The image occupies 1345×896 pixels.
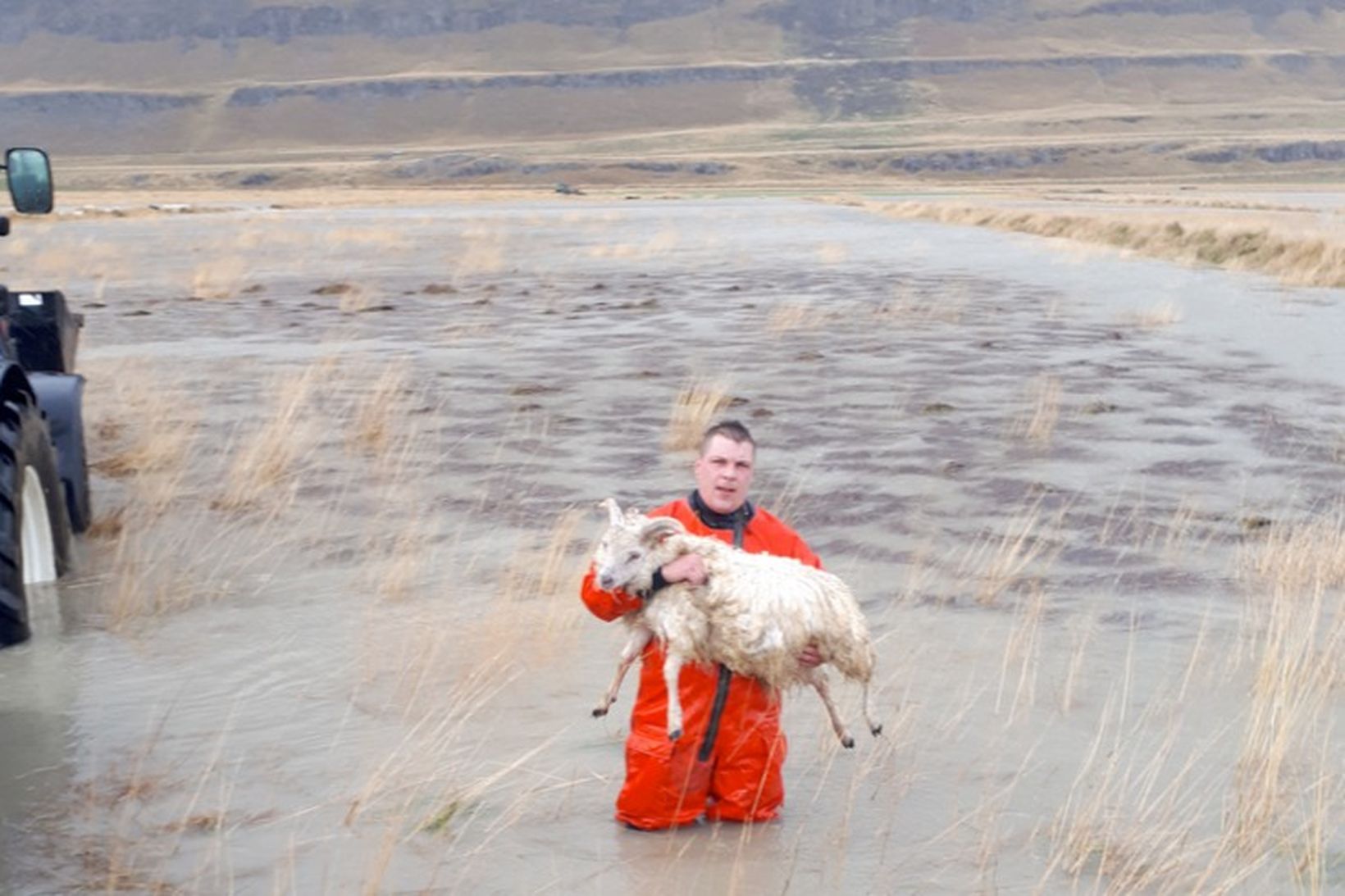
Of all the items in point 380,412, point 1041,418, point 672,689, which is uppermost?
point 672,689

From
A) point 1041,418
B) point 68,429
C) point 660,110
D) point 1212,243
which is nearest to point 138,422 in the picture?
point 68,429

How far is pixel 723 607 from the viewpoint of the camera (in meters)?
5.69

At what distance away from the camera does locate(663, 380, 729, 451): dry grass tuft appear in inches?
521

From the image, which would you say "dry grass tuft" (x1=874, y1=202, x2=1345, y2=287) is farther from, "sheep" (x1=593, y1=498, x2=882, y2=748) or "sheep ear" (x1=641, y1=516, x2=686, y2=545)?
"sheep ear" (x1=641, y1=516, x2=686, y2=545)

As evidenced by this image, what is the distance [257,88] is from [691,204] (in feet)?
419

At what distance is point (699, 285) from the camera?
1115 inches

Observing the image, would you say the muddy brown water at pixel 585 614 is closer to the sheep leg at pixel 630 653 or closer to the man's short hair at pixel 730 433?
the sheep leg at pixel 630 653

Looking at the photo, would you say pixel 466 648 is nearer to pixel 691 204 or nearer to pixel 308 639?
pixel 308 639

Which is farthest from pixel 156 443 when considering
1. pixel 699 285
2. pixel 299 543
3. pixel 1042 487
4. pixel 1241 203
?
pixel 1241 203

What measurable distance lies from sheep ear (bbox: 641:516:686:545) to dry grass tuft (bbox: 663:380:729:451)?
657cm

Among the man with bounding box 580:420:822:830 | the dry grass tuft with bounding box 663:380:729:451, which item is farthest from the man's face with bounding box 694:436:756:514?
the dry grass tuft with bounding box 663:380:729:451

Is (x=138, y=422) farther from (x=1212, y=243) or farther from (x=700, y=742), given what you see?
(x=1212, y=243)

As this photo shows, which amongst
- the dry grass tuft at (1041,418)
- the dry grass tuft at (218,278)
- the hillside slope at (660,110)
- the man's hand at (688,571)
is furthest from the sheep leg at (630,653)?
the hillside slope at (660,110)

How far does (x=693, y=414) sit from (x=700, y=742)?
780 cm
